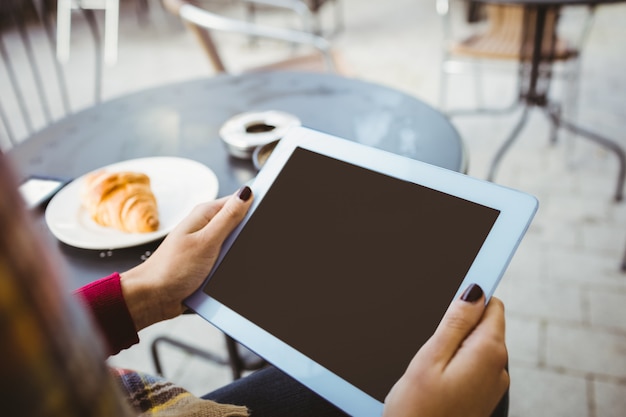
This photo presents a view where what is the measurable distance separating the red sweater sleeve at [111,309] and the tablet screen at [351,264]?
0.41 ft

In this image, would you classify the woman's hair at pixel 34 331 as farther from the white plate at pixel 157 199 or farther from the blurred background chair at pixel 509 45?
the blurred background chair at pixel 509 45

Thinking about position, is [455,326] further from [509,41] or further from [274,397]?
[509,41]

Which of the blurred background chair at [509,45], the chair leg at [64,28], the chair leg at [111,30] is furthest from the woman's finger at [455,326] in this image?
the chair leg at [64,28]

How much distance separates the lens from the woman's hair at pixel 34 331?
133mm

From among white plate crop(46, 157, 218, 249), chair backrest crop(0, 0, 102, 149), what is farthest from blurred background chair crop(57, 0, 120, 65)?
white plate crop(46, 157, 218, 249)

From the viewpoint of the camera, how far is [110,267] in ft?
2.33

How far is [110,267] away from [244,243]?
21 cm

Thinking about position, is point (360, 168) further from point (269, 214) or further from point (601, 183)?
point (601, 183)

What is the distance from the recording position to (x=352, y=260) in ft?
2.00

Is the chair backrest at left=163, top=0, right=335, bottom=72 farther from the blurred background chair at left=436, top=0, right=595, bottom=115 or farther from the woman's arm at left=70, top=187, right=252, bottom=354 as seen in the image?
the woman's arm at left=70, top=187, right=252, bottom=354

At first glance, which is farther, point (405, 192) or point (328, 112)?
point (328, 112)

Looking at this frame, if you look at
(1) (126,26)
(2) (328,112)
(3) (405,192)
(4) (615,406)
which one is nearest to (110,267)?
(3) (405,192)

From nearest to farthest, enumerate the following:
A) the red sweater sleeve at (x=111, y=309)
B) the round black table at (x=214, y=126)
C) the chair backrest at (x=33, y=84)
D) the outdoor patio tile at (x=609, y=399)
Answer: the red sweater sleeve at (x=111, y=309) < the round black table at (x=214, y=126) < the outdoor patio tile at (x=609, y=399) < the chair backrest at (x=33, y=84)

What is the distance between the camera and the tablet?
1.72 feet
